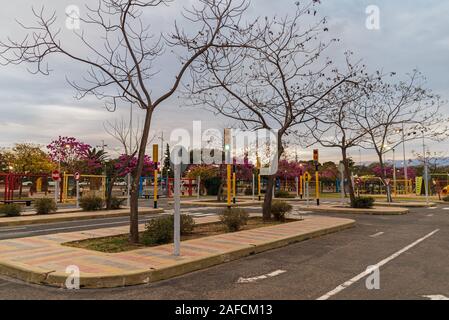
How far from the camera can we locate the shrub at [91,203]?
63.9ft

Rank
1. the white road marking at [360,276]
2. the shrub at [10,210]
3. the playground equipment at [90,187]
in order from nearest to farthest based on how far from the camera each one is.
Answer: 1. the white road marking at [360,276]
2. the shrub at [10,210]
3. the playground equipment at [90,187]

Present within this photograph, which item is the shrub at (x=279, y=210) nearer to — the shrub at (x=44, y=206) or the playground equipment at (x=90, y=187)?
the shrub at (x=44, y=206)

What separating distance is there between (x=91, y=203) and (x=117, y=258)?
12.8 meters

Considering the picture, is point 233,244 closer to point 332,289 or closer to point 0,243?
point 332,289

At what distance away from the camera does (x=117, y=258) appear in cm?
752

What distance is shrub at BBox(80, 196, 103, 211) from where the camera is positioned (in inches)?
766

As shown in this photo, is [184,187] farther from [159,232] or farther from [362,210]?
[159,232]

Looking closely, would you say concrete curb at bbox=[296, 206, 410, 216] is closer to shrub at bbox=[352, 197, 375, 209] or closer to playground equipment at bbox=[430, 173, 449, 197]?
shrub at bbox=[352, 197, 375, 209]

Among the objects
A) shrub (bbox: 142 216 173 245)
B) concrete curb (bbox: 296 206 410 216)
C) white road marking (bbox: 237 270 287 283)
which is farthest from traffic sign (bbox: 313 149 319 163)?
white road marking (bbox: 237 270 287 283)

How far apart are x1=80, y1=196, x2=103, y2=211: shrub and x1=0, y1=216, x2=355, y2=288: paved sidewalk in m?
8.83

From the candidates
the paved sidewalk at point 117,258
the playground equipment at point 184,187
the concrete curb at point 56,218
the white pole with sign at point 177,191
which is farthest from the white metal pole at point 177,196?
the playground equipment at point 184,187

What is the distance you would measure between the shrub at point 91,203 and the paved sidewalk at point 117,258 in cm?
883
